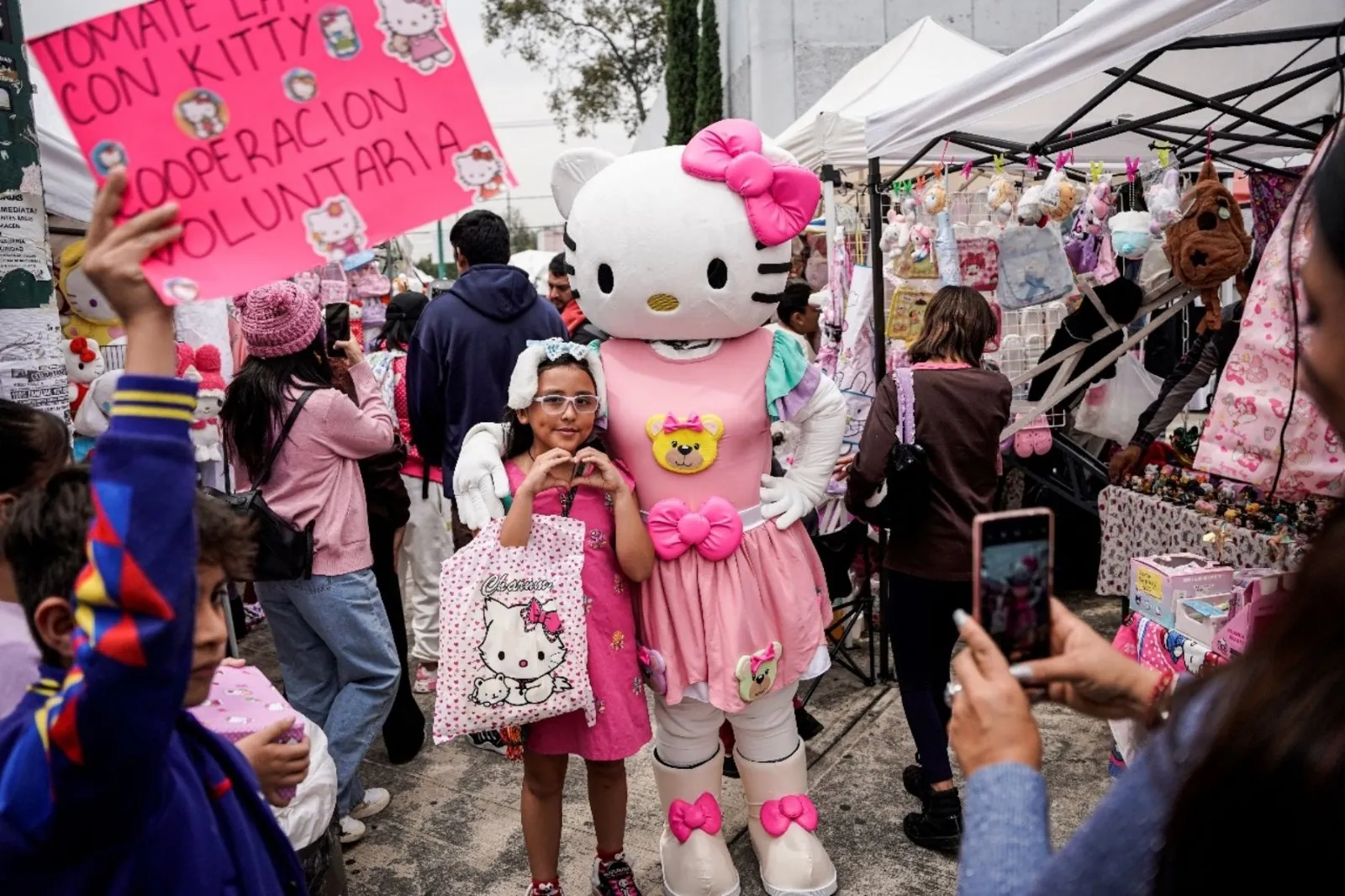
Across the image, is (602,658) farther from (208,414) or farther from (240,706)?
(208,414)

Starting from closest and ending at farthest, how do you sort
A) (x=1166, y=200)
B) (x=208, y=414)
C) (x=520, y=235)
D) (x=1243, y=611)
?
(x=1243, y=611) → (x=1166, y=200) → (x=208, y=414) → (x=520, y=235)

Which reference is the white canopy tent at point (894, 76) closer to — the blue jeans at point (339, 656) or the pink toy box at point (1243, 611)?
the pink toy box at point (1243, 611)

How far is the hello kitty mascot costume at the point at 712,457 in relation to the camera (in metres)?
2.84

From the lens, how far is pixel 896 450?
128 inches

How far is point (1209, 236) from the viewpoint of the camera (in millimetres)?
3955

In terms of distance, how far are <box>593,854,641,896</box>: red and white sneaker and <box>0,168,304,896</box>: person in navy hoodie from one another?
1.97m

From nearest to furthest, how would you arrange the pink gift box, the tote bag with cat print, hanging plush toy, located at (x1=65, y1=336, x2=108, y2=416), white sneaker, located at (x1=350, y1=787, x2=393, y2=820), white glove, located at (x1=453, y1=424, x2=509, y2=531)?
1. the pink gift box
2. the tote bag with cat print
3. white glove, located at (x1=453, y1=424, x2=509, y2=531)
4. white sneaker, located at (x1=350, y1=787, x2=393, y2=820)
5. hanging plush toy, located at (x1=65, y1=336, x2=108, y2=416)

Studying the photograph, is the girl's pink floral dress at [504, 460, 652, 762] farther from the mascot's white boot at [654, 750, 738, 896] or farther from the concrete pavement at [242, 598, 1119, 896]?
the concrete pavement at [242, 598, 1119, 896]

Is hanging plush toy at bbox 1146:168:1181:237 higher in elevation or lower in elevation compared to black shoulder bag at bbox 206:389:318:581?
higher

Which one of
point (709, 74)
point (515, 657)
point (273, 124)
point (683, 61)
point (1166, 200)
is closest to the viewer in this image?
point (273, 124)

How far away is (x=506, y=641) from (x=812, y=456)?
3.70 feet

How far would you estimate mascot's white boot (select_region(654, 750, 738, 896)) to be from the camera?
2943mm

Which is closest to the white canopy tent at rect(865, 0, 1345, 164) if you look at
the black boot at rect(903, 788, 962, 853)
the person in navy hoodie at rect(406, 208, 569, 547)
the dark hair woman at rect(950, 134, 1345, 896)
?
the person in navy hoodie at rect(406, 208, 569, 547)

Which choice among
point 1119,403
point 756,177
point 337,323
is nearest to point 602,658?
point 756,177
